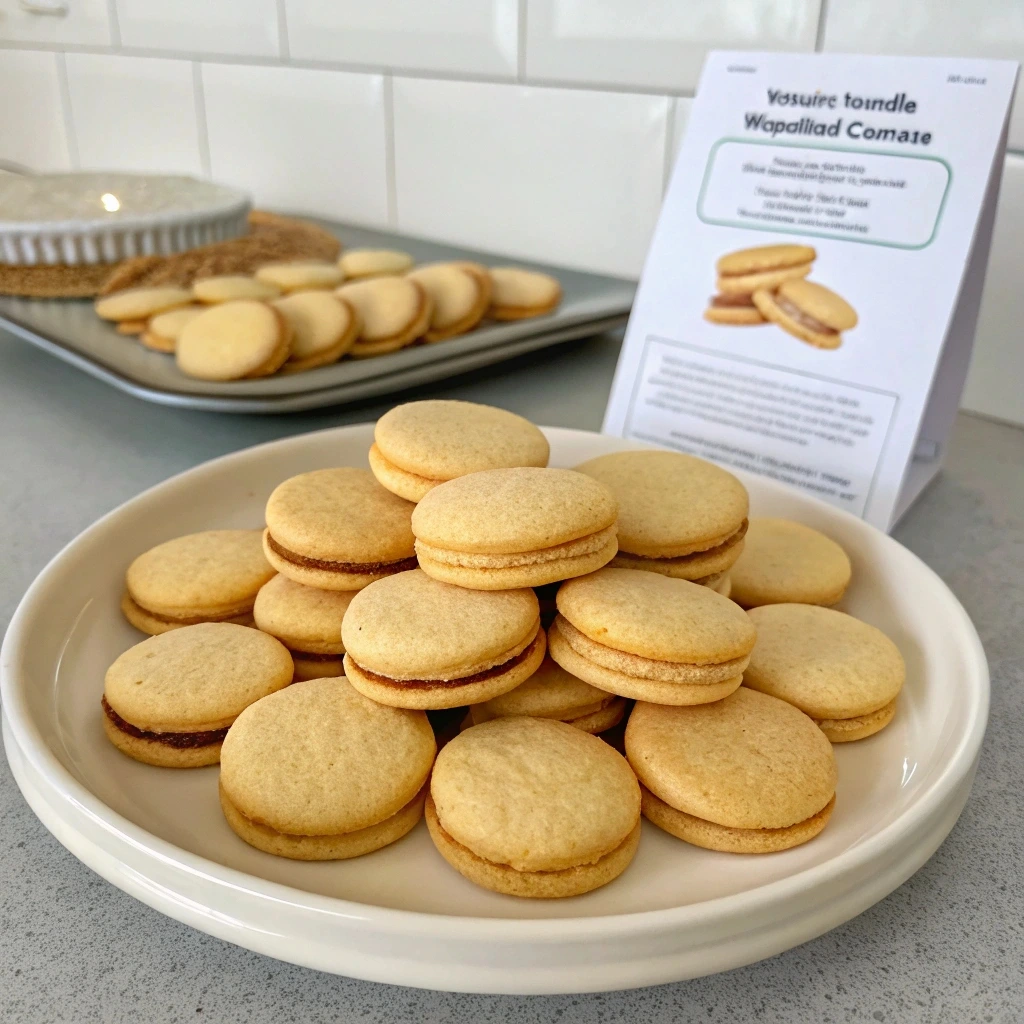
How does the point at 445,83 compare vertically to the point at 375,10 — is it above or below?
below

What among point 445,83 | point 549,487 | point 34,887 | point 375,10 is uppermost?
→ point 375,10

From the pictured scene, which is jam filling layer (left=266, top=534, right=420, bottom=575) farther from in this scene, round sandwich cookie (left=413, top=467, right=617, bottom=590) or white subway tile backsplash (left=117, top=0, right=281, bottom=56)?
white subway tile backsplash (left=117, top=0, right=281, bottom=56)

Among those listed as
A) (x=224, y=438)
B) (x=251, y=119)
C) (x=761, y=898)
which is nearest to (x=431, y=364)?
(x=224, y=438)

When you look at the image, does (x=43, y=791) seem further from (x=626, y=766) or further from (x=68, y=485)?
(x=68, y=485)

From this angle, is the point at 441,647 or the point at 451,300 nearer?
the point at 441,647

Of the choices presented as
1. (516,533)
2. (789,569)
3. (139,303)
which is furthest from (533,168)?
(516,533)

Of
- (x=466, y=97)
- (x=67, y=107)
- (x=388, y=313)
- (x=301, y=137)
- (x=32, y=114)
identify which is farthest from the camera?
(x=32, y=114)

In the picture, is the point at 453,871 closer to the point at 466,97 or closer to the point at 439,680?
the point at 439,680
